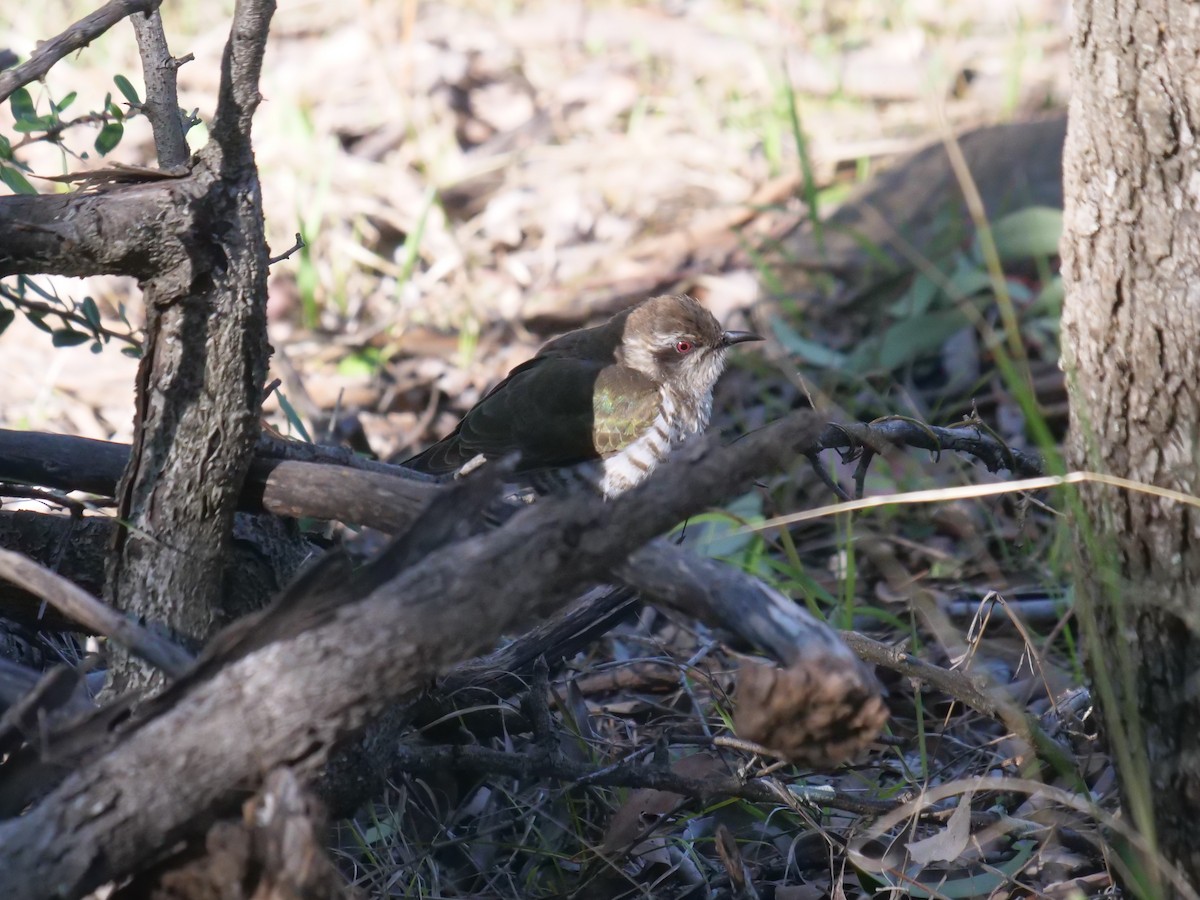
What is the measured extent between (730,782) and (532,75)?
6.17 m

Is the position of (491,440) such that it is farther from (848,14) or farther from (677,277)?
(848,14)

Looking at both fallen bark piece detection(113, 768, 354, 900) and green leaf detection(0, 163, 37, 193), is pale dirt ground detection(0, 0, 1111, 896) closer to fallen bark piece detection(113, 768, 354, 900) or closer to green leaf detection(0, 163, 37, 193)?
green leaf detection(0, 163, 37, 193)

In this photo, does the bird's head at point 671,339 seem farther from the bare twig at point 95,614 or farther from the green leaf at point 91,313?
the bare twig at point 95,614

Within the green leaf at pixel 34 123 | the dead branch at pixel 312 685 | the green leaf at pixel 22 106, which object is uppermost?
the green leaf at pixel 22 106

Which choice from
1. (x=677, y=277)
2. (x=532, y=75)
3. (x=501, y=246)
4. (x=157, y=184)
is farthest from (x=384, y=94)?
(x=157, y=184)

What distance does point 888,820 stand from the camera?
86.1 inches

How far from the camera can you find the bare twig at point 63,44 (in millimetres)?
1967

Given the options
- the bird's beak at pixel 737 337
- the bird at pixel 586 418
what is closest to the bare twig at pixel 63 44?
the bird at pixel 586 418

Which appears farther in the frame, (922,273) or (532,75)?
(532,75)

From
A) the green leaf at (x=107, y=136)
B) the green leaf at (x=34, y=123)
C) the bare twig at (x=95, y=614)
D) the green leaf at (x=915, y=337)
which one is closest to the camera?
the bare twig at (x=95, y=614)

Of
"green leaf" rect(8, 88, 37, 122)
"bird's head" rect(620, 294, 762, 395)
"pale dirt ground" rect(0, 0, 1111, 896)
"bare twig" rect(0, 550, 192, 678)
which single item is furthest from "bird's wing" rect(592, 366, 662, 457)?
"bare twig" rect(0, 550, 192, 678)

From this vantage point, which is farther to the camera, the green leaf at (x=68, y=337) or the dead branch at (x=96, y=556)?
the green leaf at (x=68, y=337)

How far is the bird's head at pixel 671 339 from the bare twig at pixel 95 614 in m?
2.77

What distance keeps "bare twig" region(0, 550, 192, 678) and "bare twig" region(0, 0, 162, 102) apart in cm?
76
